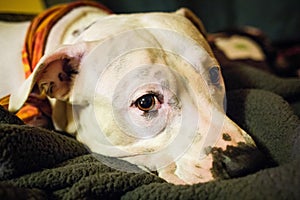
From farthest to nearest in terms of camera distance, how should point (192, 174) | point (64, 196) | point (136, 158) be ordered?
1. point (136, 158)
2. point (192, 174)
3. point (64, 196)

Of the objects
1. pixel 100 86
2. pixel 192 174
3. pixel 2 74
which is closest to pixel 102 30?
pixel 100 86

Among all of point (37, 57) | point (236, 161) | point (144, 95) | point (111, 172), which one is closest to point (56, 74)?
point (37, 57)

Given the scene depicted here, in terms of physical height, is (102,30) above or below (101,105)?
above

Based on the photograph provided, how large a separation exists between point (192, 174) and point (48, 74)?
0.48 metres

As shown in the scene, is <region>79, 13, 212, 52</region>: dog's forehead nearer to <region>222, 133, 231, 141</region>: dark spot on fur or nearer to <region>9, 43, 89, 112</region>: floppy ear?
<region>9, 43, 89, 112</region>: floppy ear

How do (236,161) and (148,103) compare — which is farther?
(148,103)

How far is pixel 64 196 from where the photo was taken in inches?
31.5

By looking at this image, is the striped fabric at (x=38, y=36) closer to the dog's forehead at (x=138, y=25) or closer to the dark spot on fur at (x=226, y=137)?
the dog's forehead at (x=138, y=25)

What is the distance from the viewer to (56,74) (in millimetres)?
1195

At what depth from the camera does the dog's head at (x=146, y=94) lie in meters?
1.00

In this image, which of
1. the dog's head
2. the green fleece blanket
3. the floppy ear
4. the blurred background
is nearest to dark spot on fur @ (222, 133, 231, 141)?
the dog's head

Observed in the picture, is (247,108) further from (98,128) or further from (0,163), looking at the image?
(0,163)

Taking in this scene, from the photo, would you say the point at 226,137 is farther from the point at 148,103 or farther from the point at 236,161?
the point at 148,103

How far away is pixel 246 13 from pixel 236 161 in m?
1.61
